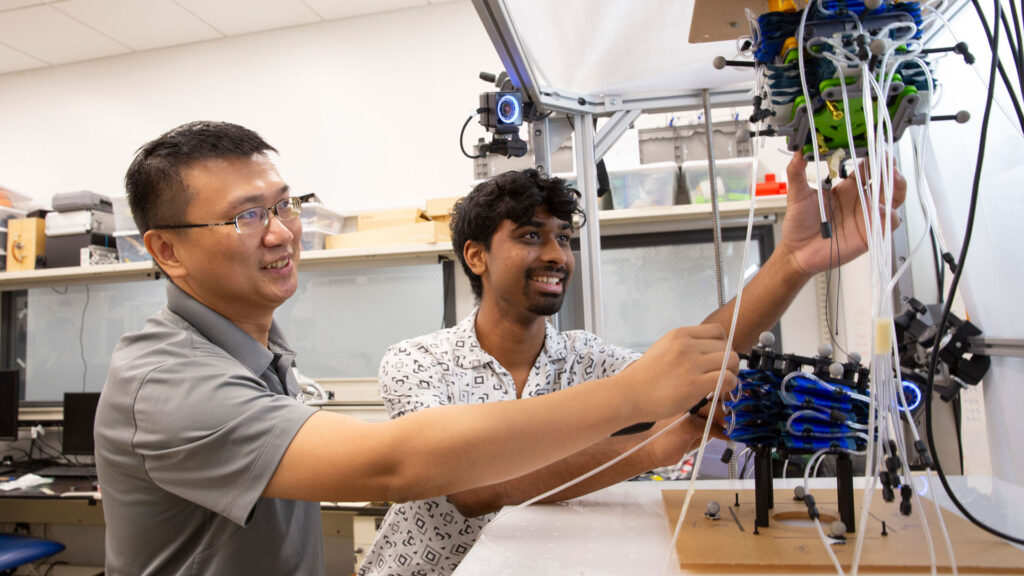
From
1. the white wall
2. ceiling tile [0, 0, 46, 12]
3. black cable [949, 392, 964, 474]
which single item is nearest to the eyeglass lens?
black cable [949, 392, 964, 474]

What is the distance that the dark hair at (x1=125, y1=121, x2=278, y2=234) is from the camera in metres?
0.92

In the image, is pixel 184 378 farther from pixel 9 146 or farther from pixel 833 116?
pixel 9 146

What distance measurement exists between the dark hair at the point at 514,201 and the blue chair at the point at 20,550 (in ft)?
8.60

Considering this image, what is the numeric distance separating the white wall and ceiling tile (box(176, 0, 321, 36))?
71 millimetres

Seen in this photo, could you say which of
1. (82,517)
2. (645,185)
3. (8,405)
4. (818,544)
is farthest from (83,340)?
(818,544)

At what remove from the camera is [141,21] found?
345cm

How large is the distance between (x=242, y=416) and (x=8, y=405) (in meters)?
3.59

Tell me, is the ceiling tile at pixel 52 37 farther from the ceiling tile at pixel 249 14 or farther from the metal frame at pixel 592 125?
the metal frame at pixel 592 125

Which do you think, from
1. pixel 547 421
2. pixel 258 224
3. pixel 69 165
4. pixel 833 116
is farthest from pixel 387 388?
pixel 69 165

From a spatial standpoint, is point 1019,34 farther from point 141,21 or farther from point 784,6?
point 141,21

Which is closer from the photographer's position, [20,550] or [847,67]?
[847,67]

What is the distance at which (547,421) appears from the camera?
2.38ft

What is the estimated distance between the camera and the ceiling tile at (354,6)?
3.36m

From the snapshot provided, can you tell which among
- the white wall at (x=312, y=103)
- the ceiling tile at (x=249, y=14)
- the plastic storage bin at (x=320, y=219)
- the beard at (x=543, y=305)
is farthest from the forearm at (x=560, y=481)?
the ceiling tile at (x=249, y=14)
